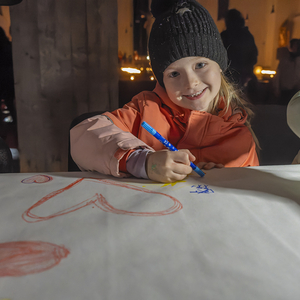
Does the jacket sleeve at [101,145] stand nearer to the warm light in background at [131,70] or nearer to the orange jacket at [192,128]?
the orange jacket at [192,128]

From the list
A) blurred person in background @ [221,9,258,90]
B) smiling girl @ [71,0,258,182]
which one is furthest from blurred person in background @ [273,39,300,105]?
smiling girl @ [71,0,258,182]

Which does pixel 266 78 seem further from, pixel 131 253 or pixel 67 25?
pixel 131 253

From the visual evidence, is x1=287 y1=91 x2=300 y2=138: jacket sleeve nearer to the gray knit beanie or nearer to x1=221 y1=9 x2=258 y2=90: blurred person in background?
the gray knit beanie

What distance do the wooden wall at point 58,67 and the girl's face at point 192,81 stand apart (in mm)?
681

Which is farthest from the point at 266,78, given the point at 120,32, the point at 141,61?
the point at 120,32

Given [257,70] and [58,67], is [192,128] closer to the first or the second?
[257,70]

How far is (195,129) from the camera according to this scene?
0.71 m

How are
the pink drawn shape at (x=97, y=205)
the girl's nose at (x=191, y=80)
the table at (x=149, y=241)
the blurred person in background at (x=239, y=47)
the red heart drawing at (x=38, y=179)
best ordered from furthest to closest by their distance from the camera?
the blurred person in background at (x=239, y=47) < the girl's nose at (x=191, y=80) < the red heart drawing at (x=38, y=179) < the pink drawn shape at (x=97, y=205) < the table at (x=149, y=241)

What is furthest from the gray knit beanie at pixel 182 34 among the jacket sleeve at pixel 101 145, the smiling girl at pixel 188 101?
the jacket sleeve at pixel 101 145

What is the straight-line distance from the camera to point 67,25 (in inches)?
48.1

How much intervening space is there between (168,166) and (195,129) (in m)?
0.33

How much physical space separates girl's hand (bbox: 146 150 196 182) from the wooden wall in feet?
3.16

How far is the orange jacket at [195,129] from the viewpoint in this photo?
0.71m

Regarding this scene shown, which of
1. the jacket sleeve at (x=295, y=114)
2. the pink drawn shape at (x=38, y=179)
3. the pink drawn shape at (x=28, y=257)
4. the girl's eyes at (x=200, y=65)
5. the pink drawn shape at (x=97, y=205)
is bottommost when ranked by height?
the pink drawn shape at (x=38, y=179)
